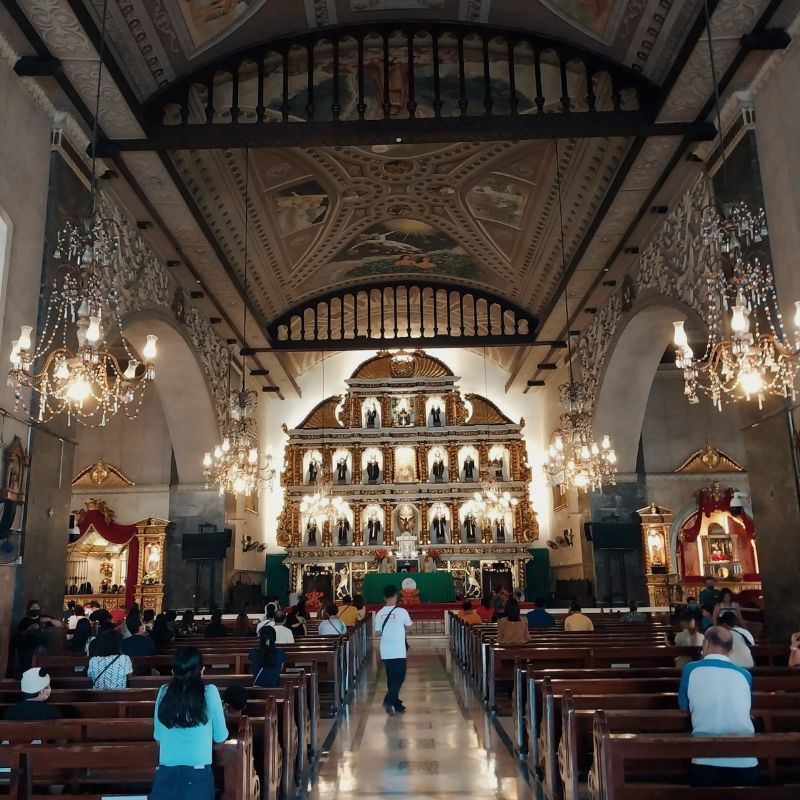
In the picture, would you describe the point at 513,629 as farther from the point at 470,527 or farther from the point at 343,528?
the point at 343,528

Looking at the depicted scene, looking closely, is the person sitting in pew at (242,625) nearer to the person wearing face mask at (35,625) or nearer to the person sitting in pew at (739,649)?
the person wearing face mask at (35,625)

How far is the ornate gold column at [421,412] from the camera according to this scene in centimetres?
2356

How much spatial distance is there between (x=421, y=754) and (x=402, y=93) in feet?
30.1

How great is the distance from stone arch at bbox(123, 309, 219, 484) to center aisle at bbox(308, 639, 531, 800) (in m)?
7.67

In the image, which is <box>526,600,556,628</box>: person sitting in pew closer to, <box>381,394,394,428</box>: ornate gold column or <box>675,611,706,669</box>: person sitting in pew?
<box>675,611,706,669</box>: person sitting in pew

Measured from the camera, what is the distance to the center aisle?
5188 mm

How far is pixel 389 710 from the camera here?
806 centimetres

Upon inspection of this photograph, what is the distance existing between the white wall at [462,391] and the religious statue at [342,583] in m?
2.23

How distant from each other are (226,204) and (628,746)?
1195 cm

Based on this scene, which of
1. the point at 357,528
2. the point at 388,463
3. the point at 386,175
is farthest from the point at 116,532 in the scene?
the point at 386,175

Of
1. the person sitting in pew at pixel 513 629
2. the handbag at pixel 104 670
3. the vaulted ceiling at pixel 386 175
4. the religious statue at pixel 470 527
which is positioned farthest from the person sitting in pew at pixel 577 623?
the religious statue at pixel 470 527

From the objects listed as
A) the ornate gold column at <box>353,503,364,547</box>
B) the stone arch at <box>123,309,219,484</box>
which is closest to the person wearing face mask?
the stone arch at <box>123,309,219,484</box>

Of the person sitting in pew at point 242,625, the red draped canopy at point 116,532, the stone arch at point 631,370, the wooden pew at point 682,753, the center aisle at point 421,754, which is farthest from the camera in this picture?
the red draped canopy at point 116,532

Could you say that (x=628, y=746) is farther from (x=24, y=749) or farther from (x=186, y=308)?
(x=186, y=308)
